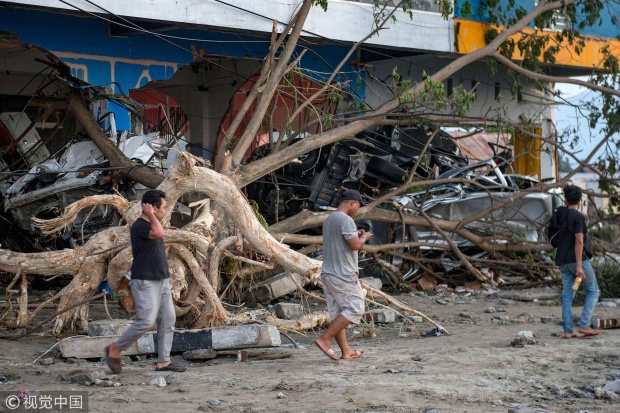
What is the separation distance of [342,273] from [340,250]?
193 millimetres

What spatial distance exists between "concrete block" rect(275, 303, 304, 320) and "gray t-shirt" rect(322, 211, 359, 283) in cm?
240

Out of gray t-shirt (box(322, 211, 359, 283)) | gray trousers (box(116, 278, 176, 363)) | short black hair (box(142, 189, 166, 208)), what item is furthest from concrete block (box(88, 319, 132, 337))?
gray t-shirt (box(322, 211, 359, 283))

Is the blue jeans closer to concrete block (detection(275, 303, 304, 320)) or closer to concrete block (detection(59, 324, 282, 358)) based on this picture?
concrete block (detection(275, 303, 304, 320))

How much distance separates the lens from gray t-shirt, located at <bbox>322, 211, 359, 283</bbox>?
720 centimetres

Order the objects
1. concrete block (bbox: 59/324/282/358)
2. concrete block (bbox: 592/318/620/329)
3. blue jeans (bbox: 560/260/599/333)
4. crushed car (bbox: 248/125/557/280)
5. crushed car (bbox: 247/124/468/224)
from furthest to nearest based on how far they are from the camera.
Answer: crushed car (bbox: 247/124/468/224)
crushed car (bbox: 248/125/557/280)
concrete block (bbox: 592/318/620/329)
blue jeans (bbox: 560/260/599/333)
concrete block (bbox: 59/324/282/358)

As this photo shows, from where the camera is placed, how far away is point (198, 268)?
819cm

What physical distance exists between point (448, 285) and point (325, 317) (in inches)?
191

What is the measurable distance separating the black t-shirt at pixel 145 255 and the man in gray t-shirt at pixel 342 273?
1488 millimetres

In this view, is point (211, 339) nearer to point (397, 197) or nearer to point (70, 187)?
point (70, 187)

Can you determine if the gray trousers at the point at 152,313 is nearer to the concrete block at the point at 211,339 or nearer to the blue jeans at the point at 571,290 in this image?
the concrete block at the point at 211,339

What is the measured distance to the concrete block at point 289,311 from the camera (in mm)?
9574

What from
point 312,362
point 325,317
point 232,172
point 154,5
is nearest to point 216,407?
point 312,362

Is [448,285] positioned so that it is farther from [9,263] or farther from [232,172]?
[9,263]

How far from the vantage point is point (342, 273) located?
7.21 meters
